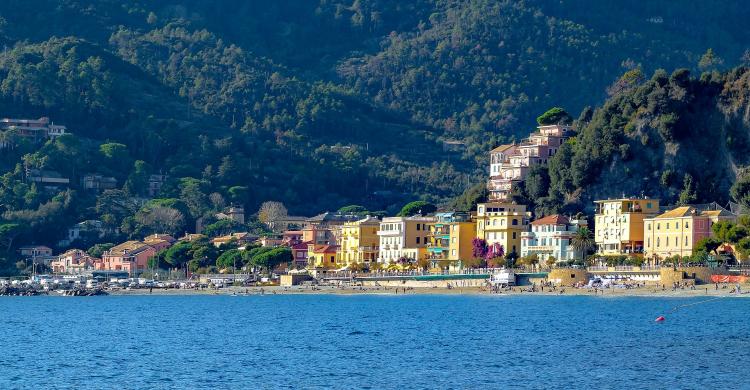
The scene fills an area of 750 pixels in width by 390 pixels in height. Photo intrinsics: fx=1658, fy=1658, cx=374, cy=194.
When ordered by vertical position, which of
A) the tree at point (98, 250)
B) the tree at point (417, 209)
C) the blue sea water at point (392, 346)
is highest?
the tree at point (417, 209)

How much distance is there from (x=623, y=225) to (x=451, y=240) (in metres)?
15.5

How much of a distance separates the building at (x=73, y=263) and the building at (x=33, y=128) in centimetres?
2541

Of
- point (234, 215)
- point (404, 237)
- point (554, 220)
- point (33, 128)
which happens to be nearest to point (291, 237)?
point (234, 215)

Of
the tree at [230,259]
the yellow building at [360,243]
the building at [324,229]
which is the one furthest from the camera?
the building at [324,229]

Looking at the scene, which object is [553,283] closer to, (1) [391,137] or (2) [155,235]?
(2) [155,235]

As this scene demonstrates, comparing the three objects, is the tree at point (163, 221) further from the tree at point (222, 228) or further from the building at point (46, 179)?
the building at point (46, 179)

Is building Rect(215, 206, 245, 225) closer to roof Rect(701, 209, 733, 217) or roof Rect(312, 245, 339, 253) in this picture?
roof Rect(312, 245, 339, 253)

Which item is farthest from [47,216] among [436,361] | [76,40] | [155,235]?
[436,361]

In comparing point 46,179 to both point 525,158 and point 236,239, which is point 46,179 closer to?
point 236,239

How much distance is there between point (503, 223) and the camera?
112688 millimetres

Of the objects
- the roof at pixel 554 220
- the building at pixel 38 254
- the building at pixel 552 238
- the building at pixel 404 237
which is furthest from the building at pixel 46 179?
the roof at pixel 554 220

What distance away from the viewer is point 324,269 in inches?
4914

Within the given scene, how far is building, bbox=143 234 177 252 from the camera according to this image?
455 ft

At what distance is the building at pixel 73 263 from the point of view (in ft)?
454
